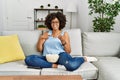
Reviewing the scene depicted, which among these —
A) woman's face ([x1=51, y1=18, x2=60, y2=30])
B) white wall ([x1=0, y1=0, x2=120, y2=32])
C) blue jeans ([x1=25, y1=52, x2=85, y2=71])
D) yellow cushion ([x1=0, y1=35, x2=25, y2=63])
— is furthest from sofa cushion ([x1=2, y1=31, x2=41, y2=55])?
white wall ([x1=0, y1=0, x2=120, y2=32])

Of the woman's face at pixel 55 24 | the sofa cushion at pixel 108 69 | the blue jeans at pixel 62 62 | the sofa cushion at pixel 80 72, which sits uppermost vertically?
the woman's face at pixel 55 24

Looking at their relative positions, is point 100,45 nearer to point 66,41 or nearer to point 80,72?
point 66,41

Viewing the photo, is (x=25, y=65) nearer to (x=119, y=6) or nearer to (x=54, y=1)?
(x=119, y=6)

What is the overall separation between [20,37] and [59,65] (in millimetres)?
765

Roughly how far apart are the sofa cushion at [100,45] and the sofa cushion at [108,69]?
13.1 inches

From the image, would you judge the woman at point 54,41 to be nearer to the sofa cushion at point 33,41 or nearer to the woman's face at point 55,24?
the woman's face at point 55,24

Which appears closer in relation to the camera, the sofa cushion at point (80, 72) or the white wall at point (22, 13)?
the sofa cushion at point (80, 72)

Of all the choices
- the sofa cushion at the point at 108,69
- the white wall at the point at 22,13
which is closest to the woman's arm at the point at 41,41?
the sofa cushion at the point at 108,69

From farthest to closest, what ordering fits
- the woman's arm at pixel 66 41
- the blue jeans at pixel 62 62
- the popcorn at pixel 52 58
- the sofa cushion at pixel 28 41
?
the sofa cushion at pixel 28 41 → the woman's arm at pixel 66 41 → the popcorn at pixel 52 58 → the blue jeans at pixel 62 62

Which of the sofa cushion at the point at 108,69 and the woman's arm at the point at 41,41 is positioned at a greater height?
the woman's arm at the point at 41,41

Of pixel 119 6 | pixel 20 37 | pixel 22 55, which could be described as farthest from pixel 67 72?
pixel 119 6

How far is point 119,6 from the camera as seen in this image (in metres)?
3.14

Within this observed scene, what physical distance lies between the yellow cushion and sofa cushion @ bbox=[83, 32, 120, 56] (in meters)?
0.91

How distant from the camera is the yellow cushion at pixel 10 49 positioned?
248cm
